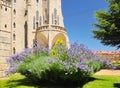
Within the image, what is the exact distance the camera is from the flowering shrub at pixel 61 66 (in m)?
14.6

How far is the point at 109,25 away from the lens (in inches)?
1133

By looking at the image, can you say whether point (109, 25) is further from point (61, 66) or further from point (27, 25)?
point (27, 25)

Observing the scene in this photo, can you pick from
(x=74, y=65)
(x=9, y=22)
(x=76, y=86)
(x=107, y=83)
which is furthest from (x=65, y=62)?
(x=9, y=22)

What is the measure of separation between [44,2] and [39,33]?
7.37 meters

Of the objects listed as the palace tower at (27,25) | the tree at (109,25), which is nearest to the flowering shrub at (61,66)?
the tree at (109,25)

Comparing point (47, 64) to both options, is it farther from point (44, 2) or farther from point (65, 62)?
point (44, 2)

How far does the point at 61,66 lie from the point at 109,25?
50.4ft

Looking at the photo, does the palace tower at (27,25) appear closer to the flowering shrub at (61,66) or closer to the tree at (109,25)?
the tree at (109,25)

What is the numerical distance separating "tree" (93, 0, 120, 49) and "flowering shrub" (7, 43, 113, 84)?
452 inches

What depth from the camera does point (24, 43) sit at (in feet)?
162

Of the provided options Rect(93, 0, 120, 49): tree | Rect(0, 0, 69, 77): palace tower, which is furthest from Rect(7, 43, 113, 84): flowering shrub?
Rect(0, 0, 69, 77): palace tower

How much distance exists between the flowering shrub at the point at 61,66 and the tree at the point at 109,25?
1148 centimetres

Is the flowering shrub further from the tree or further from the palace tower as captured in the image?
A: the palace tower

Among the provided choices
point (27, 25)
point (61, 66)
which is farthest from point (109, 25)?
point (27, 25)
